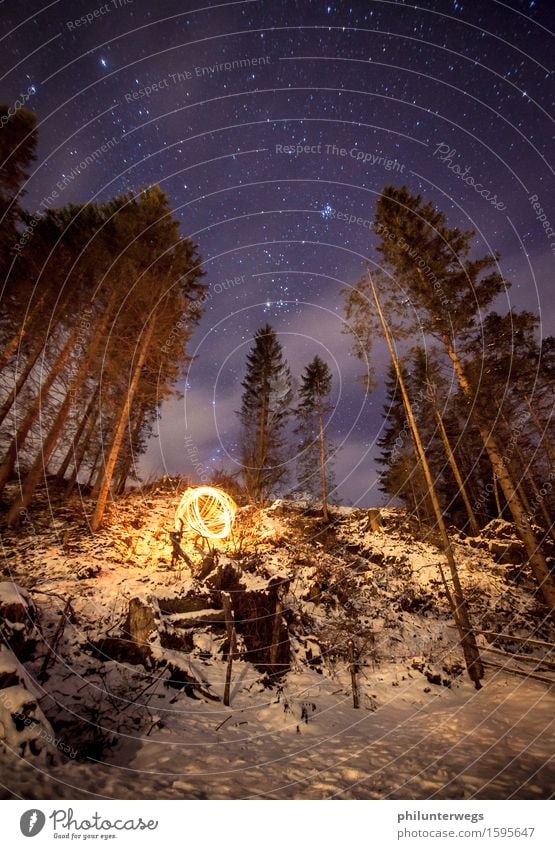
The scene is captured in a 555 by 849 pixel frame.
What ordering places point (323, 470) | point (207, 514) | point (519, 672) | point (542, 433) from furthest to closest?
point (323, 470)
point (542, 433)
point (207, 514)
point (519, 672)

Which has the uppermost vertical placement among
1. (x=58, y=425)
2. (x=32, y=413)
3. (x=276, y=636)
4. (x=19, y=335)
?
(x=19, y=335)

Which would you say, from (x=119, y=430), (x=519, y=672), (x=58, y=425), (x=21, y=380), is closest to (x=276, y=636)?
(x=519, y=672)

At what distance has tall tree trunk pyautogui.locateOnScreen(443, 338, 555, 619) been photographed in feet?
28.7

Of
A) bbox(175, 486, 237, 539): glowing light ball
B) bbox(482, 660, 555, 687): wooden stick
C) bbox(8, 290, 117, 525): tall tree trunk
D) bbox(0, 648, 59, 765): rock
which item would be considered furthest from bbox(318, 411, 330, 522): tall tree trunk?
bbox(0, 648, 59, 765): rock

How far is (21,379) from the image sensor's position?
1351cm

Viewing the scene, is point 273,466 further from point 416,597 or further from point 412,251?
point 412,251

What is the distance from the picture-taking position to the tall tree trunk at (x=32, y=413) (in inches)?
488

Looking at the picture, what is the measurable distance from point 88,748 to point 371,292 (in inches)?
581

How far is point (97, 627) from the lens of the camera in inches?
304

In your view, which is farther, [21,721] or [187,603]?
[187,603]

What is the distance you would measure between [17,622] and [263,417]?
1997 centimetres

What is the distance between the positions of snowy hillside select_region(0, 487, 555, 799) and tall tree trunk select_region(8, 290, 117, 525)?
120 centimetres
